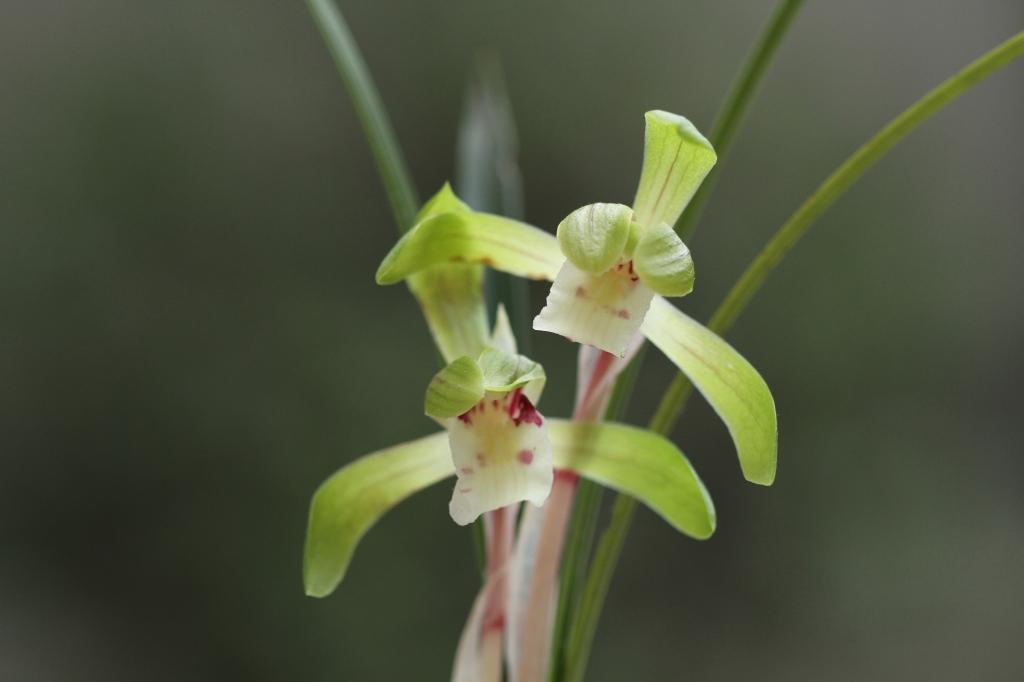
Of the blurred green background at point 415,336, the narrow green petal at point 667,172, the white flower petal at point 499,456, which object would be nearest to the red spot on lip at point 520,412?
the white flower petal at point 499,456

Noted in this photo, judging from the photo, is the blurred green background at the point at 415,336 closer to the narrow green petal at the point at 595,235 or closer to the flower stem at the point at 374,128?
the flower stem at the point at 374,128

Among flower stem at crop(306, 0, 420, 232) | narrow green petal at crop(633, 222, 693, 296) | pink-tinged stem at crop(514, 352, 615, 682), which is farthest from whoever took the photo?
flower stem at crop(306, 0, 420, 232)

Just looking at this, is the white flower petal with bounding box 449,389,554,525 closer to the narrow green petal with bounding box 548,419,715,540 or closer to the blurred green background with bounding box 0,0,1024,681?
the narrow green petal with bounding box 548,419,715,540

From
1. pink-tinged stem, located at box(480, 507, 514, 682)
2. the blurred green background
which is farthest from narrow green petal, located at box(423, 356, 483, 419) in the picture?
the blurred green background

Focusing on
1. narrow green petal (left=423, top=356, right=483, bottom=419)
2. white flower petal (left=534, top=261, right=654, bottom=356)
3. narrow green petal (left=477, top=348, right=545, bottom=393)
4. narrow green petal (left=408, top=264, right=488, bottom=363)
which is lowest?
narrow green petal (left=423, top=356, right=483, bottom=419)

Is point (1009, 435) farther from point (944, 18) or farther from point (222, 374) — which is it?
point (222, 374)

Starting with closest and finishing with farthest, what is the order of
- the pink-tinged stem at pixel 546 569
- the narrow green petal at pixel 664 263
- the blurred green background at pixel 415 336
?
the narrow green petal at pixel 664 263, the pink-tinged stem at pixel 546 569, the blurred green background at pixel 415 336
